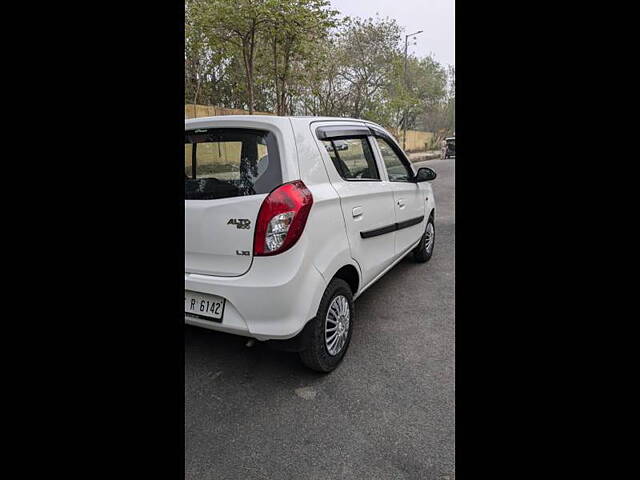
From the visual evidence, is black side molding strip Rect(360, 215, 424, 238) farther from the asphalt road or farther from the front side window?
the asphalt road

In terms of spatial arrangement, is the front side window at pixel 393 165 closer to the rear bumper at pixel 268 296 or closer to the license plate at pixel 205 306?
the rear bumper at pixel 268 296

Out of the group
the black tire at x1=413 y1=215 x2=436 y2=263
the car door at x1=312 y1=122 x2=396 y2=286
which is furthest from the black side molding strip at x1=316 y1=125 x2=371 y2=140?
the black tire at x1=413 y1=215 x2=436 y2=263

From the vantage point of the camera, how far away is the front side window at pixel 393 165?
3.57 meters

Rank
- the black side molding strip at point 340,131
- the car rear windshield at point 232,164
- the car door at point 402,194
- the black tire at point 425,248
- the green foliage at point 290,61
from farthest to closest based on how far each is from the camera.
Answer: the green foliage at point 290,61 → the black tire at point 425,248 → the car door at point 402,194 → the black side molding strip at point 340,131 → the car rear windshield at point 232,164

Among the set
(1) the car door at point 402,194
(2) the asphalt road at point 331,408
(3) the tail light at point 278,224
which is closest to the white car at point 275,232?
Answer: (3) the tail light at point 278,224

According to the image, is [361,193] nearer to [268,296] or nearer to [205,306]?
[268,296]

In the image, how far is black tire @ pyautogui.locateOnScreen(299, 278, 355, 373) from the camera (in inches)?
93.3

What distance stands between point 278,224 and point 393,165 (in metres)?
1.92

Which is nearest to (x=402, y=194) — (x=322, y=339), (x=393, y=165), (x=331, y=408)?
(x=393, y=165)

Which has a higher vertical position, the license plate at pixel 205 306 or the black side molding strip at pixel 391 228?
the black side molding strip at pixel 391 228

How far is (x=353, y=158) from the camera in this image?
10.3 feet

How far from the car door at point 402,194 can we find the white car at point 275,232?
0.76 m
